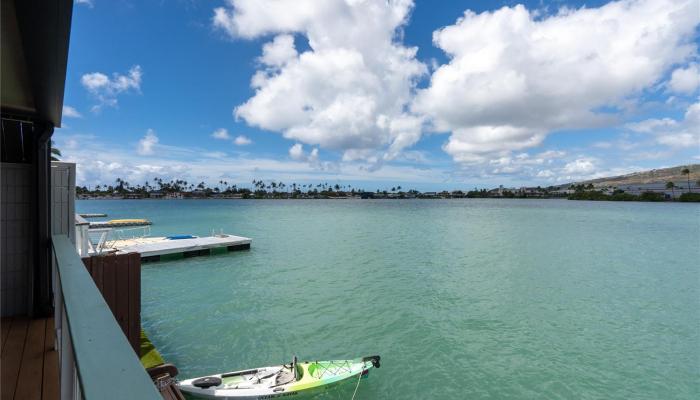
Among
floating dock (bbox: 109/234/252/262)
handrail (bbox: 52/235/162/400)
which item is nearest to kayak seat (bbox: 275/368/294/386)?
handrail (bbox: 52/235/162/400)

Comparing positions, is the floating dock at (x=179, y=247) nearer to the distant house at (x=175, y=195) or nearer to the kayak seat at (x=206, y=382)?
the kayak seat at (x=206, y=382)

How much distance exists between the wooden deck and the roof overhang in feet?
8.17

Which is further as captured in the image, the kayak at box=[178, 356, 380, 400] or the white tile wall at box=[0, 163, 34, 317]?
the kayak at box=[178, 356, 380, 400]

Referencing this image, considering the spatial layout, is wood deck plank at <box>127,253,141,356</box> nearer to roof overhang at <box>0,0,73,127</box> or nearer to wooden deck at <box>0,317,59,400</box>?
wooden deck at <box>0,317,59,400</box>

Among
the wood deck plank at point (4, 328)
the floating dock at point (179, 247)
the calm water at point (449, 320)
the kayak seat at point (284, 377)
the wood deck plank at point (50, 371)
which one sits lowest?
the calm water at point (449, 320)

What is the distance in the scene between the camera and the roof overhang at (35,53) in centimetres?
191

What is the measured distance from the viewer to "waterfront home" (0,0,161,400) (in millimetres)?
1003

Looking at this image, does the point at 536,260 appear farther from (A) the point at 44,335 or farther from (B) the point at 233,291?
(A) the point at 44,335

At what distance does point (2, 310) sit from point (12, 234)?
0.95 meters

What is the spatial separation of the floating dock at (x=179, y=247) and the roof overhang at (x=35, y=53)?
1942 centimetres

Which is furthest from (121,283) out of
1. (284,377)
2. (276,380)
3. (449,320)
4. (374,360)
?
(449,320)

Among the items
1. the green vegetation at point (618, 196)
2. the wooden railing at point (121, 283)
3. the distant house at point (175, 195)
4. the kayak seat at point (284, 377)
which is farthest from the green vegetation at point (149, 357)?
the distant house at point (175, 195)

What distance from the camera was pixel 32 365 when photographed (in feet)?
11.0

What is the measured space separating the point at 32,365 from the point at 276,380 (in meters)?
5.01
